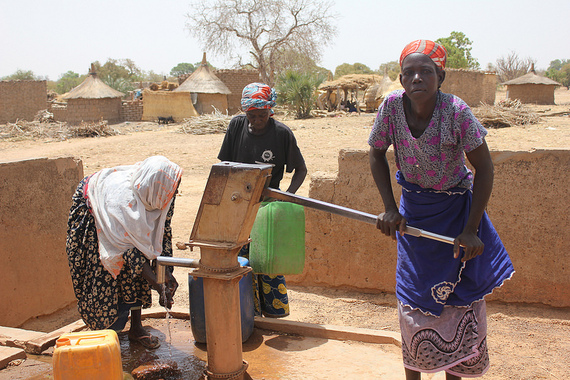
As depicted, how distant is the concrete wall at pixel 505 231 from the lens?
3803 millimetres

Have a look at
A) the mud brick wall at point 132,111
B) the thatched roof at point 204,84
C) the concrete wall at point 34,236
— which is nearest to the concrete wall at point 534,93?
the thatched roof at point 204,84

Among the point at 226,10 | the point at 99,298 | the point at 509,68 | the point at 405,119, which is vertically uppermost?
the point at 226,10

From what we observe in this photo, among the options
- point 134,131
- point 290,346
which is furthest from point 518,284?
point 134,131

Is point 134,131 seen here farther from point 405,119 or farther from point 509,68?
point 509,68

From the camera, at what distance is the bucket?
308 cm

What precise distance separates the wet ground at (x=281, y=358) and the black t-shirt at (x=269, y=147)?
1.03 meters

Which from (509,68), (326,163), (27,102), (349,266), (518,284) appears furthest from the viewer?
(509,68)

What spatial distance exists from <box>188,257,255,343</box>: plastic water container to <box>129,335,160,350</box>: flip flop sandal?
231 mm

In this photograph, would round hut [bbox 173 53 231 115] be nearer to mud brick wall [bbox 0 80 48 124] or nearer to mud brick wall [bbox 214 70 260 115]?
mud brick wall [bbox 214 70 260 115]

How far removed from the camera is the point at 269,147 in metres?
3.39

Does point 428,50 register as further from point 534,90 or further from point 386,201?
point 534,90

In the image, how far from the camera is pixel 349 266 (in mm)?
4383

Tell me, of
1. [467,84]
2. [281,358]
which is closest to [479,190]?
[281,358]

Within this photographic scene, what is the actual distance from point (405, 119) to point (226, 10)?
99.0 ft
